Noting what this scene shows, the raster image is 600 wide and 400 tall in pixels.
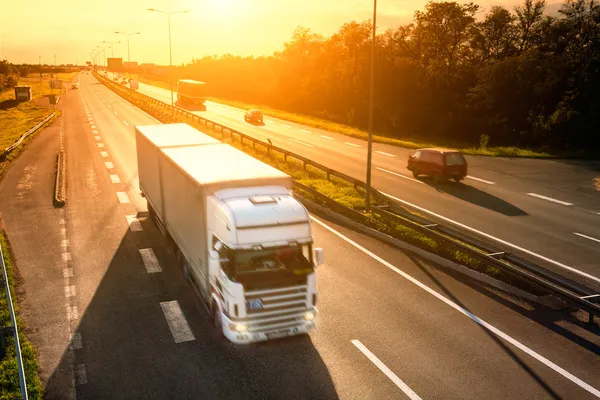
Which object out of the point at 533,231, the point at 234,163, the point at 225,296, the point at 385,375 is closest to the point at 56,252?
the point at 234,163

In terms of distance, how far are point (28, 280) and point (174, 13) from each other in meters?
43.6

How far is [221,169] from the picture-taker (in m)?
12.2

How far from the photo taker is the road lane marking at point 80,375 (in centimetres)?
936

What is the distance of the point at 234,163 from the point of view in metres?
13.1

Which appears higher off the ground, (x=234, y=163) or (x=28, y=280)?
(x=234, y=163)

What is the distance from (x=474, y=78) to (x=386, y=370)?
63452mm

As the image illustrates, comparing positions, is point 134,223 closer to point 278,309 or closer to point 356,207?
point 356,207

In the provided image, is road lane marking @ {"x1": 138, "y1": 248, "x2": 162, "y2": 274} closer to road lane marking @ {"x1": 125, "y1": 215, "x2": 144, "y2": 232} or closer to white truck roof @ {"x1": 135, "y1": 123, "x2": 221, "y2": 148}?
→ road lane marking @ {"x1": 125, "y1": 215, "x2": 144, "y2": 232}

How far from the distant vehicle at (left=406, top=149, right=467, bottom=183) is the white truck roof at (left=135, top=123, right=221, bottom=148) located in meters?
13.9

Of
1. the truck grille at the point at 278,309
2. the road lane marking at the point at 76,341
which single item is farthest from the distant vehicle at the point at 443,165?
the road lane marking at the point at 76,341

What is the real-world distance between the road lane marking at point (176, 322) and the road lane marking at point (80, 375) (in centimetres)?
194

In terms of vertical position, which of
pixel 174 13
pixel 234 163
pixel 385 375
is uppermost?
pixel 174 13

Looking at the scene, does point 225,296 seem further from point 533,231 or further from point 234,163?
point 533,231

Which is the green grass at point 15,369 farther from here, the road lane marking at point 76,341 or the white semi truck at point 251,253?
the white semi truck at point 251,253
